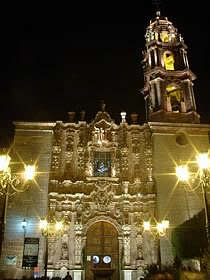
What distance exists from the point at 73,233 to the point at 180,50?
1895 cm

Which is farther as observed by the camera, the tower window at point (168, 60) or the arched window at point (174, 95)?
the tower window at point (168, 60)

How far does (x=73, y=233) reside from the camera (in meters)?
22.3

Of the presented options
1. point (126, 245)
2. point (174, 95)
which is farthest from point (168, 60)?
point (126, 245)

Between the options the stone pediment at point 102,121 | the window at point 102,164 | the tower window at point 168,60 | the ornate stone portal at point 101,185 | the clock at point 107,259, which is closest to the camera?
the ornate stone portal at point 101,185

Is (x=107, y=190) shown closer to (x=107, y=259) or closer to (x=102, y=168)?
(x=102, y=168)

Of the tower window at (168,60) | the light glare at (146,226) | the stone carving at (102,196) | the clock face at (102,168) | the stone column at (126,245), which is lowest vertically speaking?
the stone column at (126,245)

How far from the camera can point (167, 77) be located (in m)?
28.8

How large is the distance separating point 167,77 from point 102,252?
15.6 metres

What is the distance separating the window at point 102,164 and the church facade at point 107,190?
7 centimetres

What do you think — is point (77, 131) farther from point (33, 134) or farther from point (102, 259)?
point (102, 259)

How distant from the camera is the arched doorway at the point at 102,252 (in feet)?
70.8

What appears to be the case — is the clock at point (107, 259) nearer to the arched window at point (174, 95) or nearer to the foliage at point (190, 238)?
the foliage at point (190, 238)

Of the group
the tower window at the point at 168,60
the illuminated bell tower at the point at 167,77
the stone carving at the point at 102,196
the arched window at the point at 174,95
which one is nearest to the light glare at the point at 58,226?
the stone carving at the point at 102,196

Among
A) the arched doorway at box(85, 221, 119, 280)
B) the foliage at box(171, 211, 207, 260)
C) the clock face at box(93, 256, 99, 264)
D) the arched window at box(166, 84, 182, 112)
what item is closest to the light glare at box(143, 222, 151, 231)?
the foliage at box(171, 211, 207, 260)
